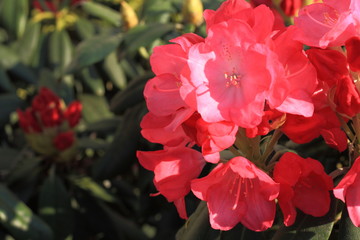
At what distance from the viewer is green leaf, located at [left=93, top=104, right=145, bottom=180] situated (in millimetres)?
1594

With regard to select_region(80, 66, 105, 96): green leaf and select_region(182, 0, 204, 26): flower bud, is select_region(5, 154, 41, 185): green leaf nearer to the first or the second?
select_region(80, 66, 105, 96): green leaf

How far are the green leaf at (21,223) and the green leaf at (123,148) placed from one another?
0.23 m

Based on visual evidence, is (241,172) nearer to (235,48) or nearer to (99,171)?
(235,48)

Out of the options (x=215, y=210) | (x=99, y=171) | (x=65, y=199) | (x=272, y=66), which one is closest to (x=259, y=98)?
(x=272, y=66)

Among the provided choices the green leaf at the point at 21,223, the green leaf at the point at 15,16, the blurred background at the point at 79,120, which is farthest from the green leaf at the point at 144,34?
the green leaf at the point at 15,16

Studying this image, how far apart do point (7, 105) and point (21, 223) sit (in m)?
0.67

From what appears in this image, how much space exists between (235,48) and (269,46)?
0.14ft

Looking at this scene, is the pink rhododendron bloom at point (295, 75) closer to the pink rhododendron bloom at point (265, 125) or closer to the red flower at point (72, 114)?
the pink rhododendron bloom at point (265, 125)

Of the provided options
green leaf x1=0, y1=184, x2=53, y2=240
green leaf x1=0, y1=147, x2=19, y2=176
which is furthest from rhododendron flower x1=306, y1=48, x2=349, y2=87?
green leaf x1=0, y1=147, x2=19, y2=176

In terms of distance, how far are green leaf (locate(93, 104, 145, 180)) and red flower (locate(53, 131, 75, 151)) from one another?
13cm

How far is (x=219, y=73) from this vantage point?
758 millimetres

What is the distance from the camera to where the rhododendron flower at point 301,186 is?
0.75 m

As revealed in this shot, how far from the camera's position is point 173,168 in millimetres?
805

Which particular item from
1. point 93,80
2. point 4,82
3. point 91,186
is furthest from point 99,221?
point 4,82
